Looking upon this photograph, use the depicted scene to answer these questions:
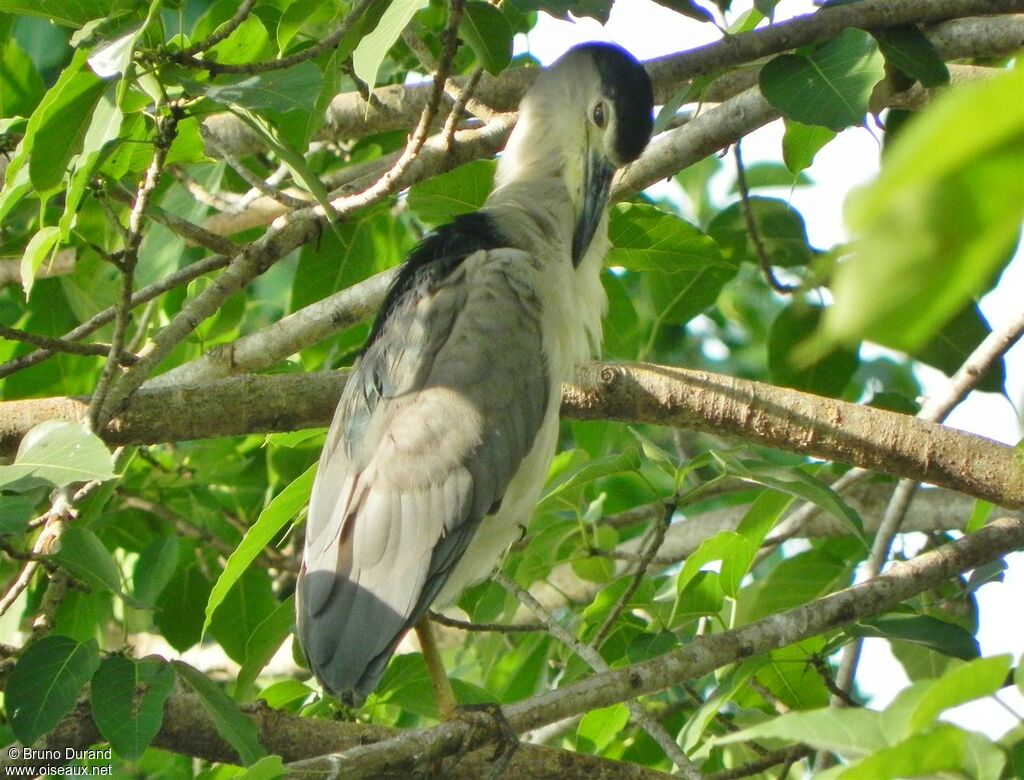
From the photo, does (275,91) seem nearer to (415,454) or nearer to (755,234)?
(415,454)

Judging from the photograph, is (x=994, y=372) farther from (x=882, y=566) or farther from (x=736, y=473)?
(x=736, y=473)

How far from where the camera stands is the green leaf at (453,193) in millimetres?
3846

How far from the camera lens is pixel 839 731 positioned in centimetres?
127

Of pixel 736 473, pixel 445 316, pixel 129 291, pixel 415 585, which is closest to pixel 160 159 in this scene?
pixel 129 291

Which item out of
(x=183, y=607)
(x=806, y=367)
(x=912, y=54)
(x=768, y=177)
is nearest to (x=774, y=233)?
(x=806, y=367)

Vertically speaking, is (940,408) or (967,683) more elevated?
(967,683)

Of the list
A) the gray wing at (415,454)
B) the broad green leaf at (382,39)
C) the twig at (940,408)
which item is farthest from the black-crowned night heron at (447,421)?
the broad green leaf at (382,39)

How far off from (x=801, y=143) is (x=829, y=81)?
59 centimetres

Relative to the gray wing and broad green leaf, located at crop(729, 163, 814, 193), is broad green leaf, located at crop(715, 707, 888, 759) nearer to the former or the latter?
the gray wing

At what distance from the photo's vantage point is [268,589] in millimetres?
3908

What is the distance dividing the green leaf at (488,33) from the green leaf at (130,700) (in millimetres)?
1717

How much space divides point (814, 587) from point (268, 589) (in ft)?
6.10

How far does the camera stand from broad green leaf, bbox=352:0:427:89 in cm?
232

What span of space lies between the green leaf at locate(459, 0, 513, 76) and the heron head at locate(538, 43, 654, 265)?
95 centimetres
